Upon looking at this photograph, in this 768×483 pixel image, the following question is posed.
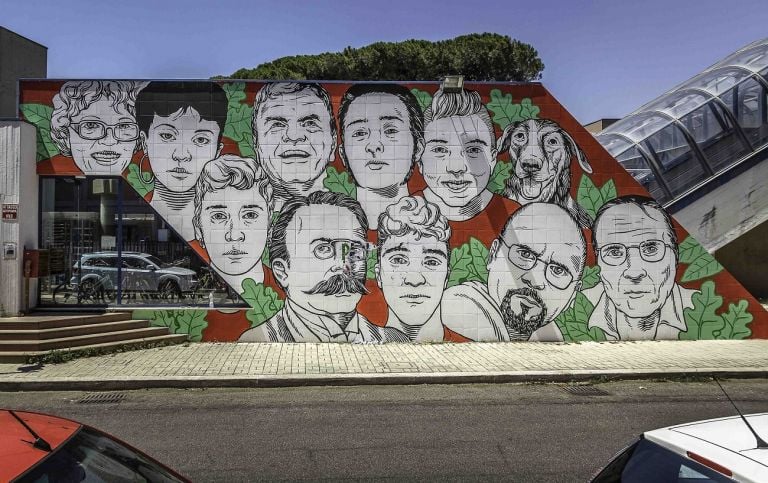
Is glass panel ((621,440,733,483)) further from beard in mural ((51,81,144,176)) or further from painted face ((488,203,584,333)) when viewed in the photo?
beard in mural ((51,81,144,176))

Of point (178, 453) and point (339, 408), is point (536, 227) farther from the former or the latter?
point (178, 453)

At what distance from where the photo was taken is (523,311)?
11.8m

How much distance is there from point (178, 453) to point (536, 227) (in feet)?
27.1

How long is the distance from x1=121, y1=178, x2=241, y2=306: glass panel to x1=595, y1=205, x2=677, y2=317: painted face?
24.5 feet

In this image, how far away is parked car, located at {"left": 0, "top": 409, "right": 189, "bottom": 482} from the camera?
209cm

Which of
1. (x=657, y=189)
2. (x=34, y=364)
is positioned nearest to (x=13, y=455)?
(x=34, y=364)

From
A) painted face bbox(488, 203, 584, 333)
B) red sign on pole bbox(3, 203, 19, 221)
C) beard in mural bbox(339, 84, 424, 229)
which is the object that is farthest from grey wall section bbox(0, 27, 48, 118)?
painted face bbox(488, 203, 584, 333)

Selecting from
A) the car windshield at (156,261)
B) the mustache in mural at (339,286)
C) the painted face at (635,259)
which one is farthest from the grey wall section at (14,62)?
the painted face at (635,259)

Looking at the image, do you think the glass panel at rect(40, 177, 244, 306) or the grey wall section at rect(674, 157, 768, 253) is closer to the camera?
the glass panel at rect(40, 177, 244, 306)

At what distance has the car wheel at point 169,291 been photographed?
1173 centimetres

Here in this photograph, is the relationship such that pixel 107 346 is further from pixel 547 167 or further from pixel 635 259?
pixel 635 259

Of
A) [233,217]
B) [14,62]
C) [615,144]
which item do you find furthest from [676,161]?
[14,62]

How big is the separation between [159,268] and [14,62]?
18599 mm

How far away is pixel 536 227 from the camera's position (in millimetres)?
11820
